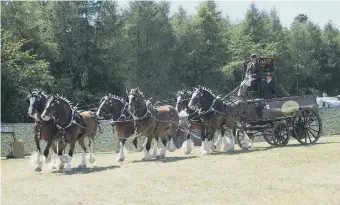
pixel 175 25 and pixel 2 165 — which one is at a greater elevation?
pixel 175 25

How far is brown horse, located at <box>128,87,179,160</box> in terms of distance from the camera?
17.5 metres

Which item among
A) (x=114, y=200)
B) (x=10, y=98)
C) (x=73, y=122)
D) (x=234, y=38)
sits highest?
(x=234, y=38)

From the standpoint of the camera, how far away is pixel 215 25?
56.3 metres

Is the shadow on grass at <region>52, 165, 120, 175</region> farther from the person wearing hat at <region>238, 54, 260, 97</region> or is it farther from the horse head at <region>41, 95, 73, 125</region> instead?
the person wearing hat at <region>238, 54, 260, 97</region>

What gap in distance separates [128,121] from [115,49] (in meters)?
31.1

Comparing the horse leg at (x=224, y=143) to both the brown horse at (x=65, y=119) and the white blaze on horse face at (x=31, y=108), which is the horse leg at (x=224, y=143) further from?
the white blaze on horse face at (x=31, y=108)

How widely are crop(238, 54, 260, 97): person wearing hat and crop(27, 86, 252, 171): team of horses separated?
60 cm

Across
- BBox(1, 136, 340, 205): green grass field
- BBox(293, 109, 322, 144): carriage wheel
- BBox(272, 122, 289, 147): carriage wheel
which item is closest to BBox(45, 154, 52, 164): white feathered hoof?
BBox(1, 136, 340, 205): green grass field

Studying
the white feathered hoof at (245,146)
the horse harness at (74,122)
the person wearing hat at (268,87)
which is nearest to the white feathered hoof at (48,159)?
the horse harness at (74,122)

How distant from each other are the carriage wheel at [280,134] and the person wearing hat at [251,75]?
177 cm

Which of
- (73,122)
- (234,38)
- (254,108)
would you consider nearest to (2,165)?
(73,122)

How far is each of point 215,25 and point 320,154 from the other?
42.7 meters

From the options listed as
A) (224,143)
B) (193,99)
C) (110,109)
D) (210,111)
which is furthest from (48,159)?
(224,143)

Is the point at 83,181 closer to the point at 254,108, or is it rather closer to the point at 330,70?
the point at 254,108
